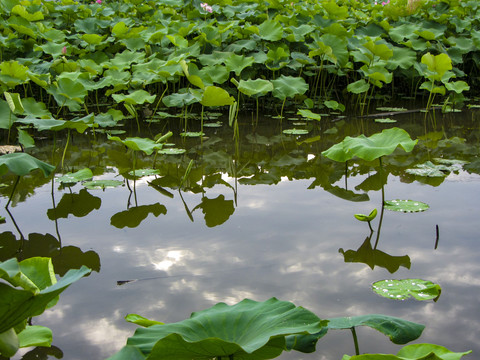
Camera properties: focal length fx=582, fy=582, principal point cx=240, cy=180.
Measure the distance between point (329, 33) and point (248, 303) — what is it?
418 cm

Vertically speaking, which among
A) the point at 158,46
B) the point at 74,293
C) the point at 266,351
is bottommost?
the point at 74,293

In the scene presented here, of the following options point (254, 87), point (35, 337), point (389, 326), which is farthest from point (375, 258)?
point (254, 87)

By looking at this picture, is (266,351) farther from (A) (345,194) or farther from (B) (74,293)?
(A) (345,194)

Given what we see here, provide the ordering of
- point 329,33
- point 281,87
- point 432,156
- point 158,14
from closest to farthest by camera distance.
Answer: point 432,156, point 281,87, point 329,33, point 158,14

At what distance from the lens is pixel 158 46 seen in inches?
201

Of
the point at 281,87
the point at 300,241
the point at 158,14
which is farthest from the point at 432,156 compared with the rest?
the point at 158,14

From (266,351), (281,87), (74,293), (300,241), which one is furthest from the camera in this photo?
(281,87)

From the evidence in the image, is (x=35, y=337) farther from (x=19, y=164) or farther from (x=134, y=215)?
(x=134, y=215)

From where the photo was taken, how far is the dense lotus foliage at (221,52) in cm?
406

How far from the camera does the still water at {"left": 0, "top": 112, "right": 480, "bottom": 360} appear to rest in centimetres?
140

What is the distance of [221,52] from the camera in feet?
14.8

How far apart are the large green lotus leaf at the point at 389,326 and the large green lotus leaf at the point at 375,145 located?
1.05 metres

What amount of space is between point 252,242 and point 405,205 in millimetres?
686

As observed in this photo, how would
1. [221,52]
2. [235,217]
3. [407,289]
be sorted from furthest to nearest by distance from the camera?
[221,52]
[235,217]
[407,289]
